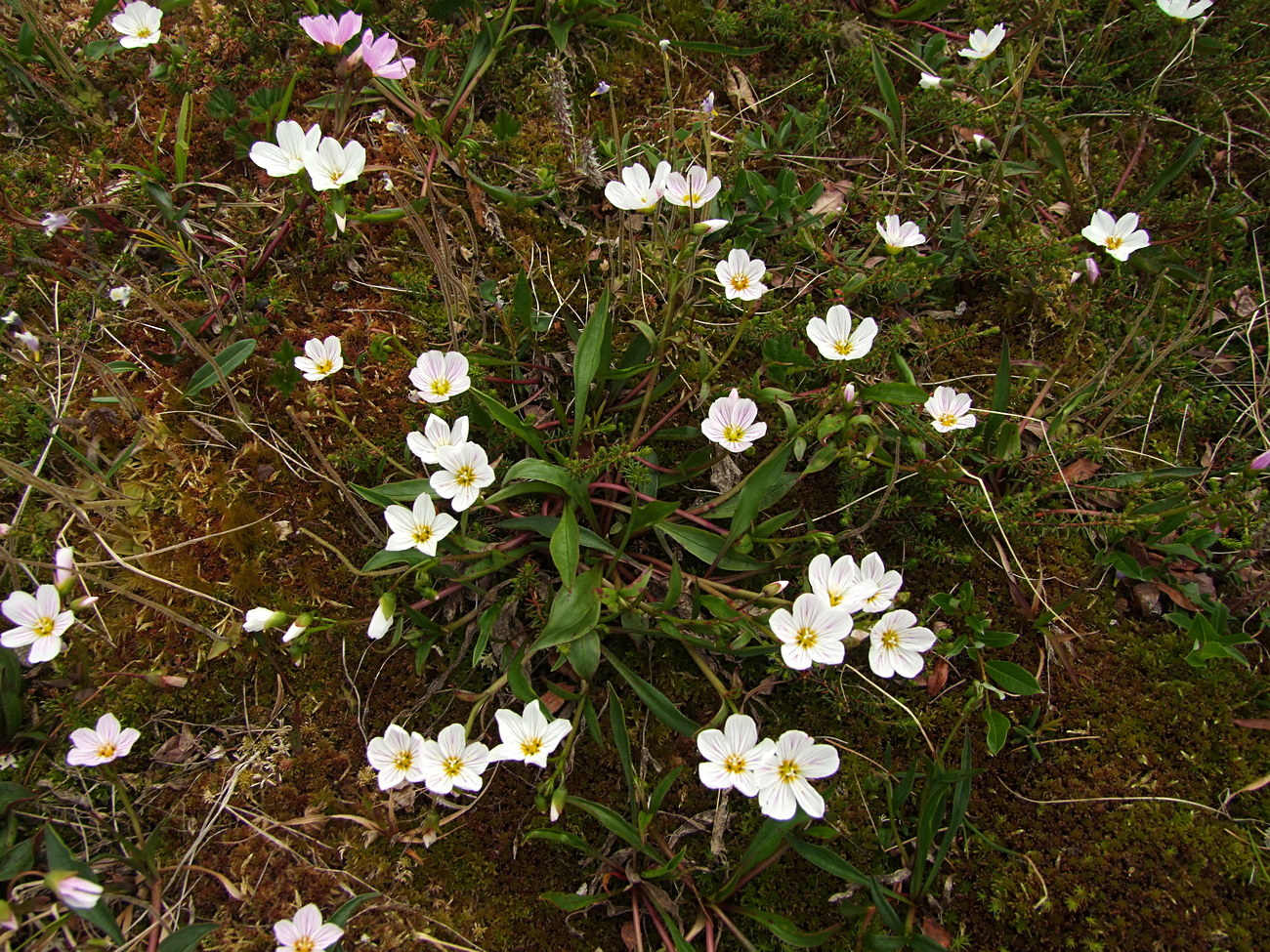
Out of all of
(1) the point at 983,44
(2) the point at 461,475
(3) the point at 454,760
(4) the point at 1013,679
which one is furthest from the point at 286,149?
(4) the point at 1013,679

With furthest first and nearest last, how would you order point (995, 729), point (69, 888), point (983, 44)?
point (983, 44) → point (995, 729) → point (69, 888)

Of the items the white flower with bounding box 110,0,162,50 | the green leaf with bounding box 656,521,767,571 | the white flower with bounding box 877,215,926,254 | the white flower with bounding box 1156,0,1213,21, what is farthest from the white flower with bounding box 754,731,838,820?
the white flower with bounding box 110,0,162,50

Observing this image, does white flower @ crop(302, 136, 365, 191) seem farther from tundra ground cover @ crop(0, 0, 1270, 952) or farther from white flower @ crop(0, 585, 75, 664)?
white flower @ crop(0, 585, 75, 664)

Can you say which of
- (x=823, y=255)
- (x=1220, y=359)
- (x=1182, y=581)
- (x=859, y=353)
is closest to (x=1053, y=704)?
(x=1182, y=581)

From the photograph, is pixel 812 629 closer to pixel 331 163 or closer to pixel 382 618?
pixel 382 618

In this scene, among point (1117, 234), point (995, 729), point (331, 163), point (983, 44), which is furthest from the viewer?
point (983, 44)

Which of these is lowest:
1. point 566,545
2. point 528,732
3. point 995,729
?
point 995,729
